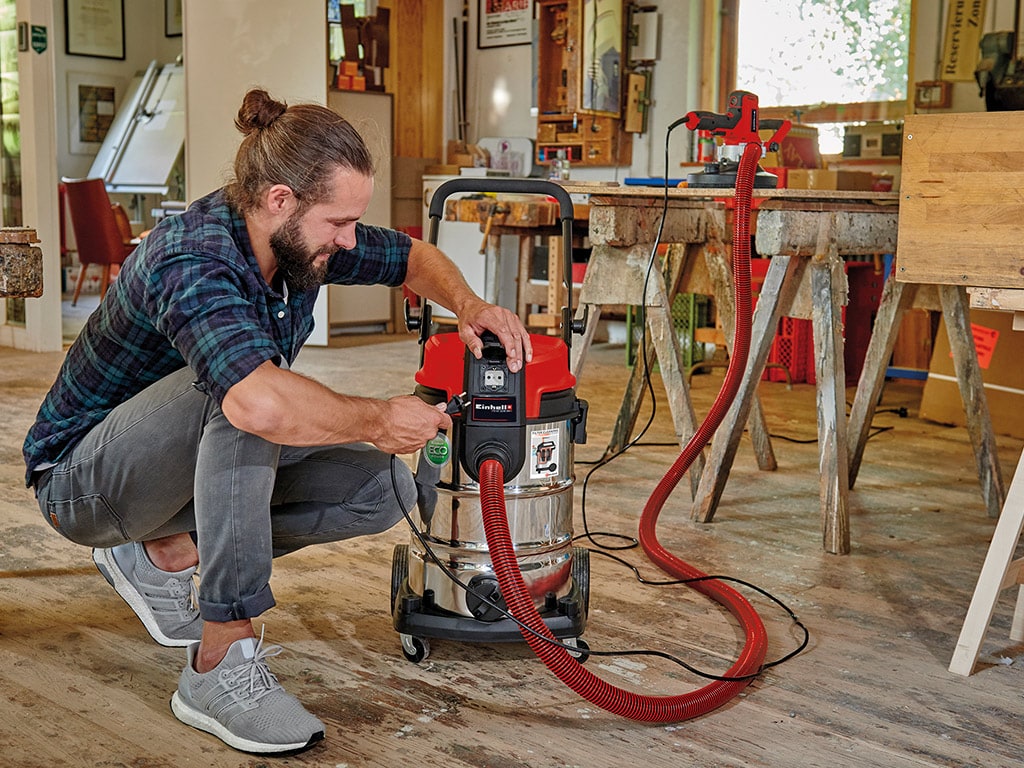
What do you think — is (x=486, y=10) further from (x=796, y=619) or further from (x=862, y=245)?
(x=796, y=619)

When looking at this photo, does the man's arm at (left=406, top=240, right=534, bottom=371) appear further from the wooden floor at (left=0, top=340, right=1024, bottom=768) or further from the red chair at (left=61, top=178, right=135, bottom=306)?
the red chair at (left=61, top=178, right=135, bottom=306)

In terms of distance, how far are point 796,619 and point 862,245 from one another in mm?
977

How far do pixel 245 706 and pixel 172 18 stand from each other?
916 centimetres

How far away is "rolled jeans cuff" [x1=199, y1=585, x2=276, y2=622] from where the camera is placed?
5.13 ft

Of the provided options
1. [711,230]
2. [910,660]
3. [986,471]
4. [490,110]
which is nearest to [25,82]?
[490,110]

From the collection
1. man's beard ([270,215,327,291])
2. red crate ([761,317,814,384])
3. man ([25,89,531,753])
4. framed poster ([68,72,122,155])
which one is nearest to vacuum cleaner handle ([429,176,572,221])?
man ([25,89,531,753])

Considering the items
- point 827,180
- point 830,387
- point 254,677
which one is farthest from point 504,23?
point 254,677

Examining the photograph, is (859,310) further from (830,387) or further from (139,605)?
(139,605)

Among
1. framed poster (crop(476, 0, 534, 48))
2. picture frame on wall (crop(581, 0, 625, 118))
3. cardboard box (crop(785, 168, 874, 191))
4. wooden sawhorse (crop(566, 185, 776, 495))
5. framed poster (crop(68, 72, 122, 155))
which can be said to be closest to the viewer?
wooden sawhorse (crop(566, 185, 776, 495))

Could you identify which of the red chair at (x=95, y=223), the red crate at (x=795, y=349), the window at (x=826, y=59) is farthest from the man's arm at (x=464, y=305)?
the red chair at (x=95, y=223)

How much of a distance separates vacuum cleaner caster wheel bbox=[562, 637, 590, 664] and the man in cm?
35

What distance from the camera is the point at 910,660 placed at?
1.91 m

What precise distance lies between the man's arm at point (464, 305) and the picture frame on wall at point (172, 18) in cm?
851

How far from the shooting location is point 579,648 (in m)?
1.82
